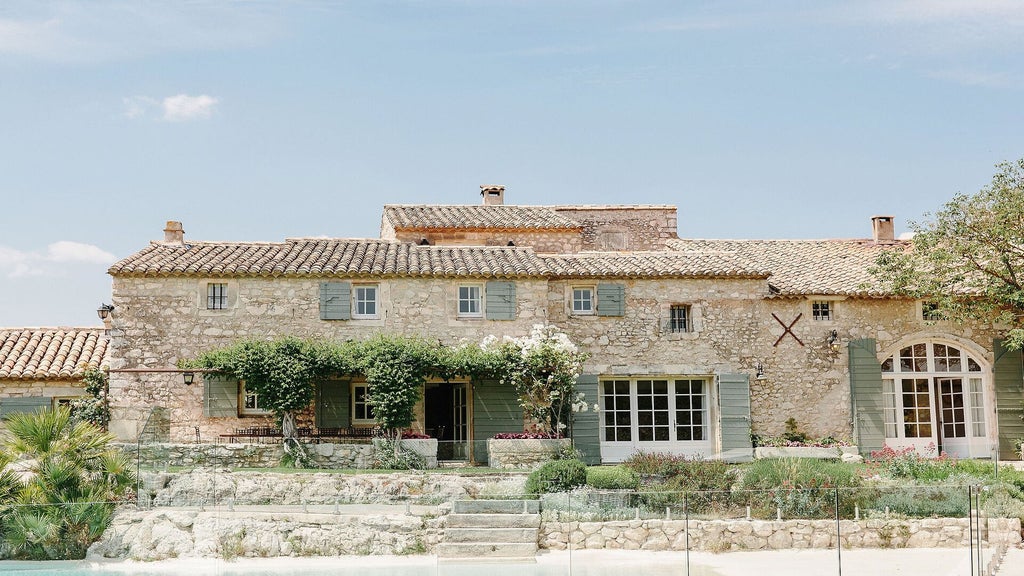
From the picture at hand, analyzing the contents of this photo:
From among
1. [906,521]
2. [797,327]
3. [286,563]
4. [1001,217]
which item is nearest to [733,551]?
[906,521]

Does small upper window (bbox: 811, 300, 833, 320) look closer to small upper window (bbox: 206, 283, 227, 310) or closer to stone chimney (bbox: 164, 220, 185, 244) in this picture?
small upper window (bbox: 206, 283, 227, 310)

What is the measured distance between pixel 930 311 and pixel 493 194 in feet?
42.3

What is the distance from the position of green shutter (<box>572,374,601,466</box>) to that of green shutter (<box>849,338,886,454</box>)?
19.7ft

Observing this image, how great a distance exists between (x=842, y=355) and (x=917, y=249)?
299cm

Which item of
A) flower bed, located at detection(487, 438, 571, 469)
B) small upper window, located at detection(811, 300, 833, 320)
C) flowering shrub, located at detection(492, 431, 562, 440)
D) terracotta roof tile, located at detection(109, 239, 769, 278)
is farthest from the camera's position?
small upper window, located at detection(811, 300, 833, 320)

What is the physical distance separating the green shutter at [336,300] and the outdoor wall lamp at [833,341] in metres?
11.1

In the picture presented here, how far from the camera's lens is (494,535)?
1623 cm

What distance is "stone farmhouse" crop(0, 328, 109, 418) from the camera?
22.4 metres

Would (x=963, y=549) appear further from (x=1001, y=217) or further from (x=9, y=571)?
(x=9, y=571)

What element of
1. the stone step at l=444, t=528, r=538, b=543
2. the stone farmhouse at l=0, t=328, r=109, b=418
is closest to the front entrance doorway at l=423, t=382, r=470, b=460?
the stone step at l=444, t=528, r=538, b=543

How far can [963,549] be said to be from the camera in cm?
1556

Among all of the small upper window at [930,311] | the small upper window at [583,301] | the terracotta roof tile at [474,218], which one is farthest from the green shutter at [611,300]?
the small upper window at [930,311]

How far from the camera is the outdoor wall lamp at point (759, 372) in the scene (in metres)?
23.1

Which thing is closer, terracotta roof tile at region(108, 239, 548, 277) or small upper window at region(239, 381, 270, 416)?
small upper window at region(239, 381, 270, 416)
